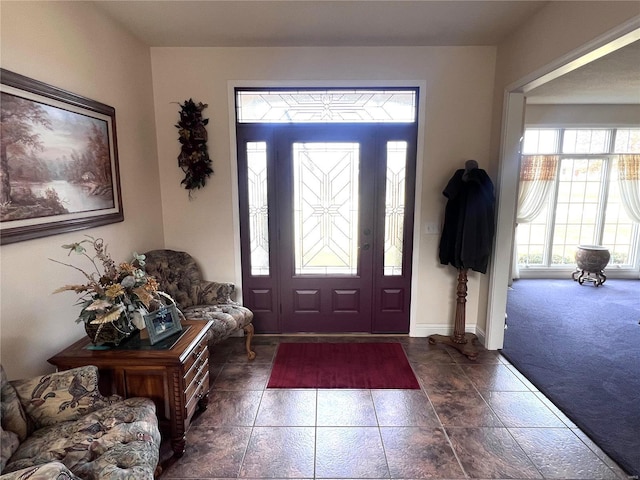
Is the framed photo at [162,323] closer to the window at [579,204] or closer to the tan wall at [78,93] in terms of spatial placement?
the tan wall at [78,93]

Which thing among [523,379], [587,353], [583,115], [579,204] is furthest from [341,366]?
[583,115]

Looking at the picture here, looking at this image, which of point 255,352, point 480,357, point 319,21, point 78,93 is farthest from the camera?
point 255,352

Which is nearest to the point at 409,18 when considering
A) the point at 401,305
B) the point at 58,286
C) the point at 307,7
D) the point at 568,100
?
the point at 307,7

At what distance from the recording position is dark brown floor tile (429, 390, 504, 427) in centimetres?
220

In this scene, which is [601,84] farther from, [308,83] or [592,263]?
[308,83]

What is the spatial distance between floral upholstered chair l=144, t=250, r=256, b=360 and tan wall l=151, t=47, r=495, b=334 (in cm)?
38

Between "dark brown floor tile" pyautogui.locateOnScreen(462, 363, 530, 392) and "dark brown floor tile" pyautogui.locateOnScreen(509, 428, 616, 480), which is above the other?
"dark brown floor tile" pyautogui.locateOnScreen(462, 363, 530, 392)

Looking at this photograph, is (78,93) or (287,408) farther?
(287,408)

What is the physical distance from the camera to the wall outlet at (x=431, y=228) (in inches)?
130

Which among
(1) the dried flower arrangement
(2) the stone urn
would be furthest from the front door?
(2) the stone urn

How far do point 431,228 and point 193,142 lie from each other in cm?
242

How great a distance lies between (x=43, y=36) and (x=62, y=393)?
1936mm

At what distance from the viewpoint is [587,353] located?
3.11 metres

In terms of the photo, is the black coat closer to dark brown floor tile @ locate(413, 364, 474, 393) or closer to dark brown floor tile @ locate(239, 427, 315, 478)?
dark brown floor tile @ locate(413, 364, 474, 393)
